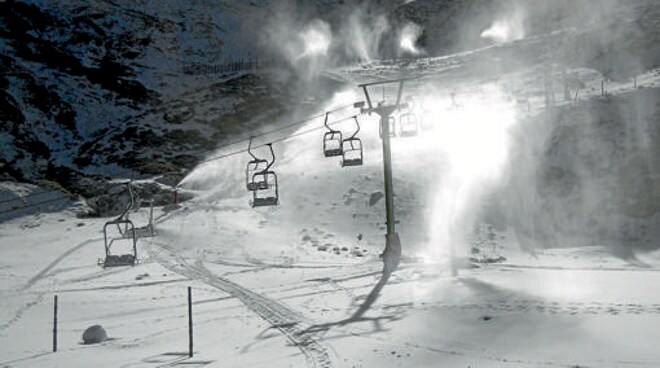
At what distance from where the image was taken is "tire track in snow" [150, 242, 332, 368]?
12.6m

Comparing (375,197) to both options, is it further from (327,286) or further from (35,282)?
(35,282)

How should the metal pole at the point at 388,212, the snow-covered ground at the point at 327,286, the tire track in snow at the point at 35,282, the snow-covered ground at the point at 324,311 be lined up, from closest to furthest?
the snow-covered ground at the point at 324,311, the snow-covered ground at the point at 327,286, the tire track in snow at the point at 35,282, the metal pole at the point at 388,212

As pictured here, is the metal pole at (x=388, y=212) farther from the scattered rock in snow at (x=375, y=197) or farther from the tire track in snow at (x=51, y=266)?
the tire track in snow at (x=51, y=266)

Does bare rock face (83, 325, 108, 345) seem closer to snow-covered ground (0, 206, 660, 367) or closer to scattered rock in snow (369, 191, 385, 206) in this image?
snow-covered ground (0, 206, 660, 367)

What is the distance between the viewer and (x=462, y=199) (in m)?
35.0

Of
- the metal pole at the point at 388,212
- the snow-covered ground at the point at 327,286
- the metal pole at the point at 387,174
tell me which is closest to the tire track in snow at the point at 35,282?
the snow-covered ground at the point at 327,286

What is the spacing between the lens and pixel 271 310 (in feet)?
58.0

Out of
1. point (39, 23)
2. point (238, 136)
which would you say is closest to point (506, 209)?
point (238, 136)

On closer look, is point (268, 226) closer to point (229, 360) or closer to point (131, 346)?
point (131, 346)

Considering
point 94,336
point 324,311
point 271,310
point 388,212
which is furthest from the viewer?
point 388,212

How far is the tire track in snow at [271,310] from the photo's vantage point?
1257 centimetres

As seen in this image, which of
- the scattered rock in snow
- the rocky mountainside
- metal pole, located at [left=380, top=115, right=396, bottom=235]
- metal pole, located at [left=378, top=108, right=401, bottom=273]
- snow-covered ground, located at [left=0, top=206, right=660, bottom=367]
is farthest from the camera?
the rocky mountainside

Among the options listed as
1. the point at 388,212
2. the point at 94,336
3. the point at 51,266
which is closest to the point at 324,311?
the point at 94,336

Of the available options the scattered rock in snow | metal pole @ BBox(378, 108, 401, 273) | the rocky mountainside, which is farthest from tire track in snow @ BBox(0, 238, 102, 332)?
the rocky mountainside
